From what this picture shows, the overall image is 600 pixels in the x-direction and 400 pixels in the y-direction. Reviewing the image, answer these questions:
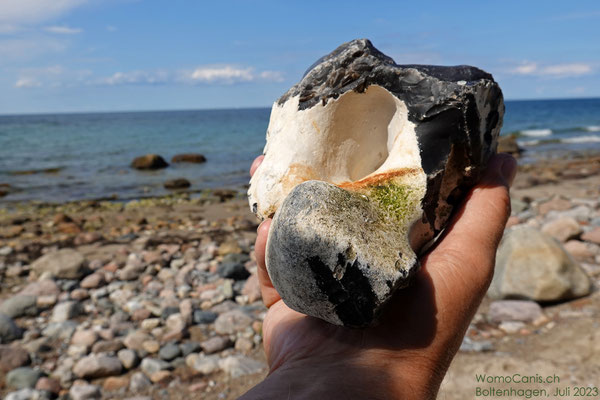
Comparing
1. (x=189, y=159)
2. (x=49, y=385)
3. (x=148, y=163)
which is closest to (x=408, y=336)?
(x=49, y=385)

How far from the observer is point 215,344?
4.50m

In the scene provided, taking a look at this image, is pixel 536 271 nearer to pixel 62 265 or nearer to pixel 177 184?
pixel 62 265

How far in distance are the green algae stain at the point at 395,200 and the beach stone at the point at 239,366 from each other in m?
2.51

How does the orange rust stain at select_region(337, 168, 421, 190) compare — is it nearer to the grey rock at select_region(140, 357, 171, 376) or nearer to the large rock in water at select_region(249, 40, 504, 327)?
the large rock in water at select_region(249, 40, 504, 327)

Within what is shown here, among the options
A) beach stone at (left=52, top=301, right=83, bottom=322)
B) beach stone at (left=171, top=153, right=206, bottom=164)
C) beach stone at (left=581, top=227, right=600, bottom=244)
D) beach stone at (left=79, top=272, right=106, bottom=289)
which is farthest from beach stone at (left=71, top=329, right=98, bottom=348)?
beach stone at (left=171, top=153, right=206, bottom=164)

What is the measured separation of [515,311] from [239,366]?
2.49 meters

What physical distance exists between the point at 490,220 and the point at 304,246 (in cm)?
91

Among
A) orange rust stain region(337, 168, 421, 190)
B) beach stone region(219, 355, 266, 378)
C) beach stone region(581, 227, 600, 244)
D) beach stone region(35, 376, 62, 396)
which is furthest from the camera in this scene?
beach stone region(581, 227, 600, 244)

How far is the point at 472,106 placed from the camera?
7.45ft

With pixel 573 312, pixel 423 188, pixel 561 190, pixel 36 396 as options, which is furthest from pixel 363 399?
pixel 561 190

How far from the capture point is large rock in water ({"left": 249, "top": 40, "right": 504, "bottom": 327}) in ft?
5.86

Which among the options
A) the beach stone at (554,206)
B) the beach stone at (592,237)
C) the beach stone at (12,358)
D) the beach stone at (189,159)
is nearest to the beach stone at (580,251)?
the beach stone at (592,237)

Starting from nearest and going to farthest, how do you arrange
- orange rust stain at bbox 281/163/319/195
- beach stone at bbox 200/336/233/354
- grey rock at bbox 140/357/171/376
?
1. orange rust stain at bbox 281/163/319/195
2. grey rock at bbox 140/357/171/376
3. beach stone at bbox 200/336/233/354

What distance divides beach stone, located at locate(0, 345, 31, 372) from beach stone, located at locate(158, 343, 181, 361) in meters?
1.14
